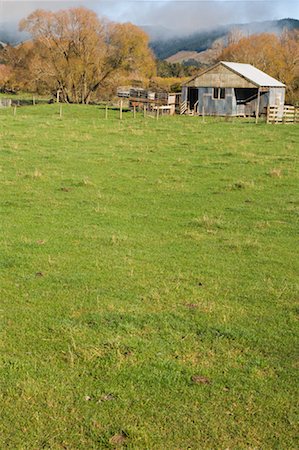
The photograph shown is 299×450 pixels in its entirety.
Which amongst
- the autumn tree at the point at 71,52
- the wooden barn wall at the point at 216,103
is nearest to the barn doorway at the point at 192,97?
the wooden barn wall at the point at 216,103

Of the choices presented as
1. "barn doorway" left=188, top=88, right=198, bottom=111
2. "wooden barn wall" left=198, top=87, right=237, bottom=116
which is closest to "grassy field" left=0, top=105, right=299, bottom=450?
"wooden barn wall" left=198, top=87, right=237, bottom=116

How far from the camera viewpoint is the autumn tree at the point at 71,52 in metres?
68.4

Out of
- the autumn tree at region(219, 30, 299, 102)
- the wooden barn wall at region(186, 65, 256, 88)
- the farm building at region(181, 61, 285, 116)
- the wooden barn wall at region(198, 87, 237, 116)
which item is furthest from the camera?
the autumn tree at region(219, 30, 299, 102)

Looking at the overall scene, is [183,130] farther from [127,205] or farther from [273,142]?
[127,205]

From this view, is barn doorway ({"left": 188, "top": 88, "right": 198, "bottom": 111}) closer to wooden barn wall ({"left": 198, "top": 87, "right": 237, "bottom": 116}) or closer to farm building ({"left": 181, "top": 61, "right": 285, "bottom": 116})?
farm building ({"left": 181, "top": 61, "right": 285, "bottom": 116})

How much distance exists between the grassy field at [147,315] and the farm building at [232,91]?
40.7 meters

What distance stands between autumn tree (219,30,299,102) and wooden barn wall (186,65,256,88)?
26298 millimetres

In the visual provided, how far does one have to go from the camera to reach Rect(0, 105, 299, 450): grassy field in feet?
15.7

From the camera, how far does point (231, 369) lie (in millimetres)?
5648

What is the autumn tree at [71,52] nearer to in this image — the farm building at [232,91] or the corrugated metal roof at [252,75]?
the farm building at [232,91]

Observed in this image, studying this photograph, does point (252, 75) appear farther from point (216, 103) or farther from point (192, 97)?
point (192, 97)

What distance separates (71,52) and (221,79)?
24.0 meters

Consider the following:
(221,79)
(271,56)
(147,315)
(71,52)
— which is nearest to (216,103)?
(221,79)

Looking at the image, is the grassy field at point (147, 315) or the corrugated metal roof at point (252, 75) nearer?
the grassy field at point (147, 315)
